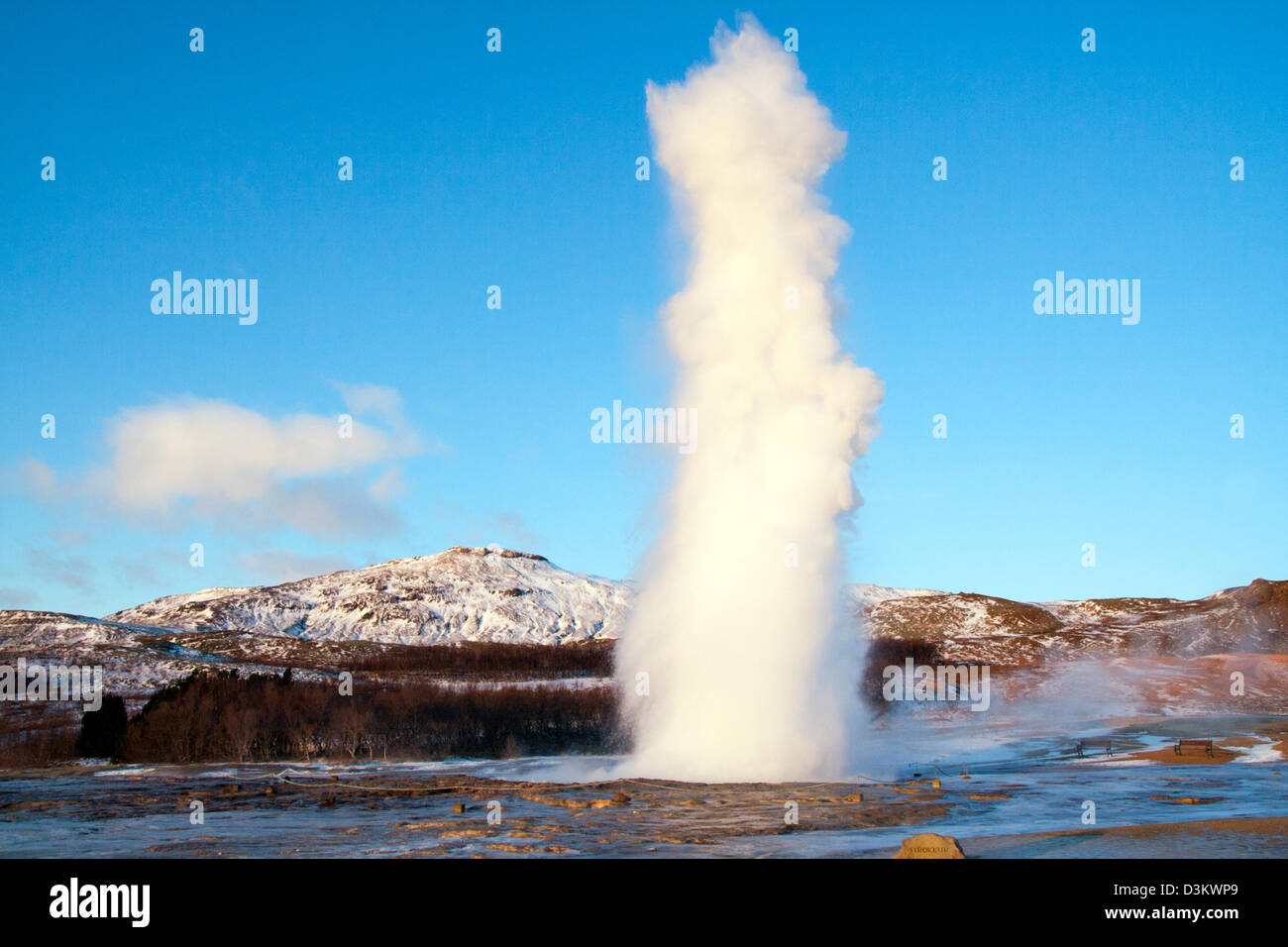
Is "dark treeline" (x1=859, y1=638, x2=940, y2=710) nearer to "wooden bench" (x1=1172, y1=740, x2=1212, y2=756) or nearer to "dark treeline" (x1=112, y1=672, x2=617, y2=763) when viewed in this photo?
"dark treeline" (x1=112, y1=672, x2=617, y2=763)

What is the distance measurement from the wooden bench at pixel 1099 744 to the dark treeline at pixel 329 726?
25.5 m

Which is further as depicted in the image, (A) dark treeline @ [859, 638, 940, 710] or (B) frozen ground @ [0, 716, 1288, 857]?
(A) dark treeline @ [859, 638, 940, 710]

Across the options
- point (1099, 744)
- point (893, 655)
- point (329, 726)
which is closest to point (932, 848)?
point (1099, 744)

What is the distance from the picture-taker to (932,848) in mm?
14734

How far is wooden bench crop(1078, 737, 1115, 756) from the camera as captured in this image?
143 feet

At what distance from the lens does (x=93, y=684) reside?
361 ft

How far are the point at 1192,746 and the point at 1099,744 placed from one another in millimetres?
5698

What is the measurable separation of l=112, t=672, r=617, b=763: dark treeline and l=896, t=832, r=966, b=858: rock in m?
45.7

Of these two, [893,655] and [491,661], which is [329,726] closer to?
[893,655]

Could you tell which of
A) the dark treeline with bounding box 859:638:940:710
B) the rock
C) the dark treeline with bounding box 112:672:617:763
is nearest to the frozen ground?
the rock
